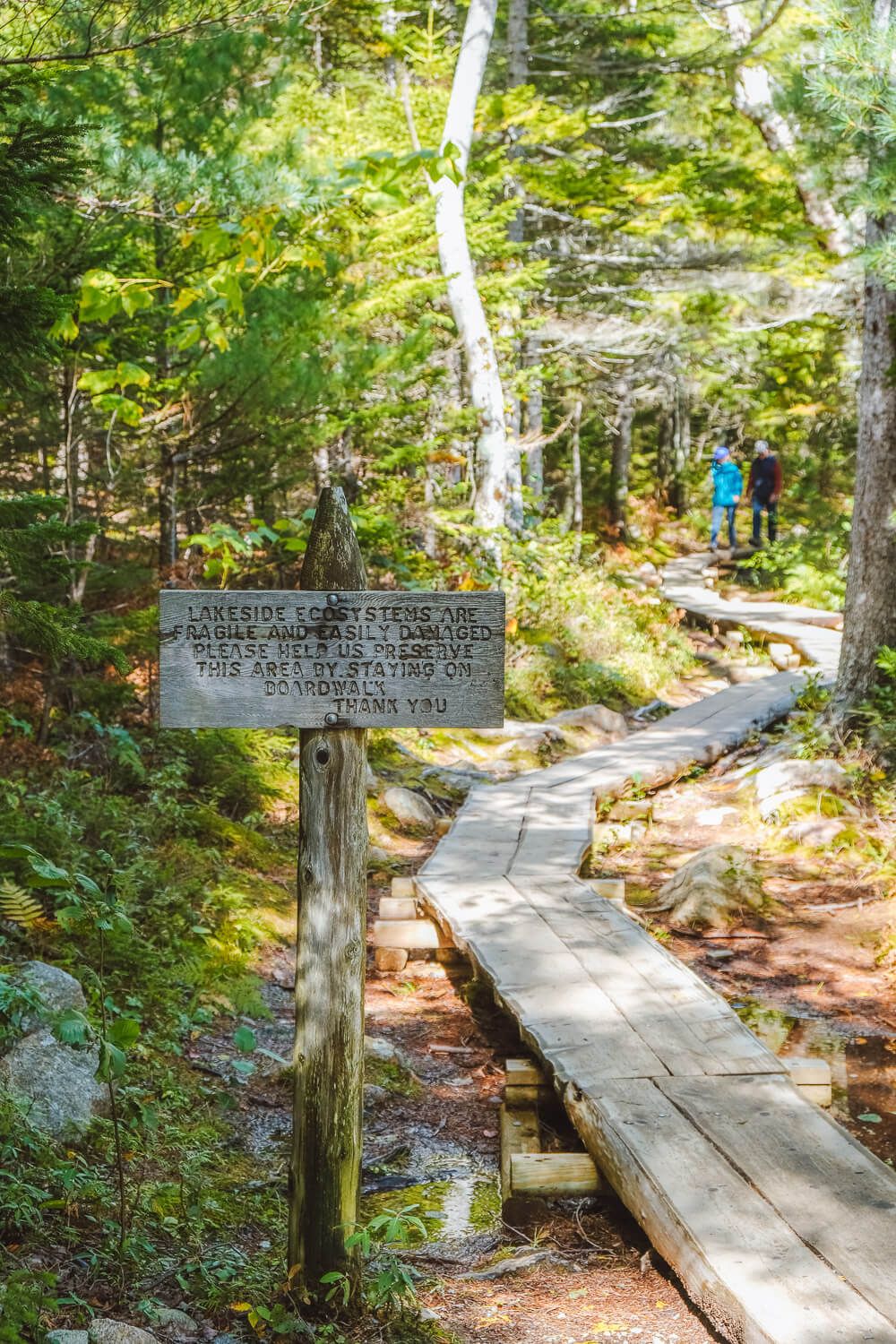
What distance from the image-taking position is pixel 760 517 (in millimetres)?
22750

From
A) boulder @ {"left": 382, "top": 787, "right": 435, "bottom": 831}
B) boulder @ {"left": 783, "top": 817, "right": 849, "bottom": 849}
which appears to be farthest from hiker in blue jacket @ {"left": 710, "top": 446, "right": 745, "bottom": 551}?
boulder @ {"left": 382, "top": 787, "right": 435, "bottom": 831}

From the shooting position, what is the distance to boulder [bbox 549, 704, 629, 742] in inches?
481

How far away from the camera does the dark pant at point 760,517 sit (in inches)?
881

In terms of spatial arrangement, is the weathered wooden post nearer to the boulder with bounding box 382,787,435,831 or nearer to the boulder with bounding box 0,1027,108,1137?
the boulder with bounding box 0,1027,108,1137

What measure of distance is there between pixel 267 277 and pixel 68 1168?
6.19 metres

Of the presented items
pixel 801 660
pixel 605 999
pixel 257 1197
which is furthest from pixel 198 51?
pixel 801 660

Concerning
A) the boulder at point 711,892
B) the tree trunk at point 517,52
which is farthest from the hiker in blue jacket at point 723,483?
the boulder at point 711,892

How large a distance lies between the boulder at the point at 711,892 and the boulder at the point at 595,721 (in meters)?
4.54

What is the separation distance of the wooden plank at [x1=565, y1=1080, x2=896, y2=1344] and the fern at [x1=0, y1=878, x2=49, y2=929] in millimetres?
2376

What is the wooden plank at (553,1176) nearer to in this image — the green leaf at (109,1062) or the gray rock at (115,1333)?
the gray rock at (115,1333)

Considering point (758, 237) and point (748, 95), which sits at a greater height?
point (748, 95)

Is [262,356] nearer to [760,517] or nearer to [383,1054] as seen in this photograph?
[383,1054]

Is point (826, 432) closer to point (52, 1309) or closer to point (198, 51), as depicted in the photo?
point (198, 51)

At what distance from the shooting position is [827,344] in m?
18.8
